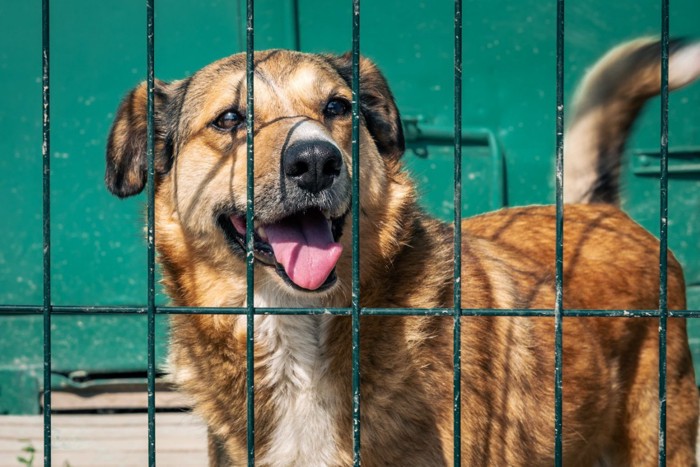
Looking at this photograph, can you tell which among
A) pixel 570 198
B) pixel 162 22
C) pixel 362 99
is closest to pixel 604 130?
pixel 570 198

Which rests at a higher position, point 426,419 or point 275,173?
point 275,173

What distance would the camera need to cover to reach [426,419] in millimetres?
2570

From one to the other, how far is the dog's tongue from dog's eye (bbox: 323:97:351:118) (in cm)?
46

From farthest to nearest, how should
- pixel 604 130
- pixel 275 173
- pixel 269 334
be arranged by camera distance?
pixel 604 130, pixel 269 334, pixel 275 173

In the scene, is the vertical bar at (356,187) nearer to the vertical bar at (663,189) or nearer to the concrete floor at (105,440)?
the vertical bar at (663,189)

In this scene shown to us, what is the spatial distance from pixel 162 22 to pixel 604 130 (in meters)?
2.56

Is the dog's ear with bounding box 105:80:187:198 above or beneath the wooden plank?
above

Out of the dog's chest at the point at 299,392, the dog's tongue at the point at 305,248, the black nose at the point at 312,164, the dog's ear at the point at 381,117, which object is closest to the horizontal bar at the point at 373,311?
the dog's tongue at the point at 305,248

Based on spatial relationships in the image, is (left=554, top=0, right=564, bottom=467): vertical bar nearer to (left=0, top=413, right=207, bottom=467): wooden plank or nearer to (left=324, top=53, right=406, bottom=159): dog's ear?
(left=324, top=53, right=406, bottom=159): dog's ear

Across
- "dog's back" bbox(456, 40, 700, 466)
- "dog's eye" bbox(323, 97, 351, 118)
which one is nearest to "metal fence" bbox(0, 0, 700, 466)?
"dog's back" bbox(456, 40, 700, 466)

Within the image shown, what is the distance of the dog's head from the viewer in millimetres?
2428

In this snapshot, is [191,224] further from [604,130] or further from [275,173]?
[604,130]

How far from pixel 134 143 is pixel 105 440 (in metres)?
2.00

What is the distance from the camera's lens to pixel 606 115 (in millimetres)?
3680
